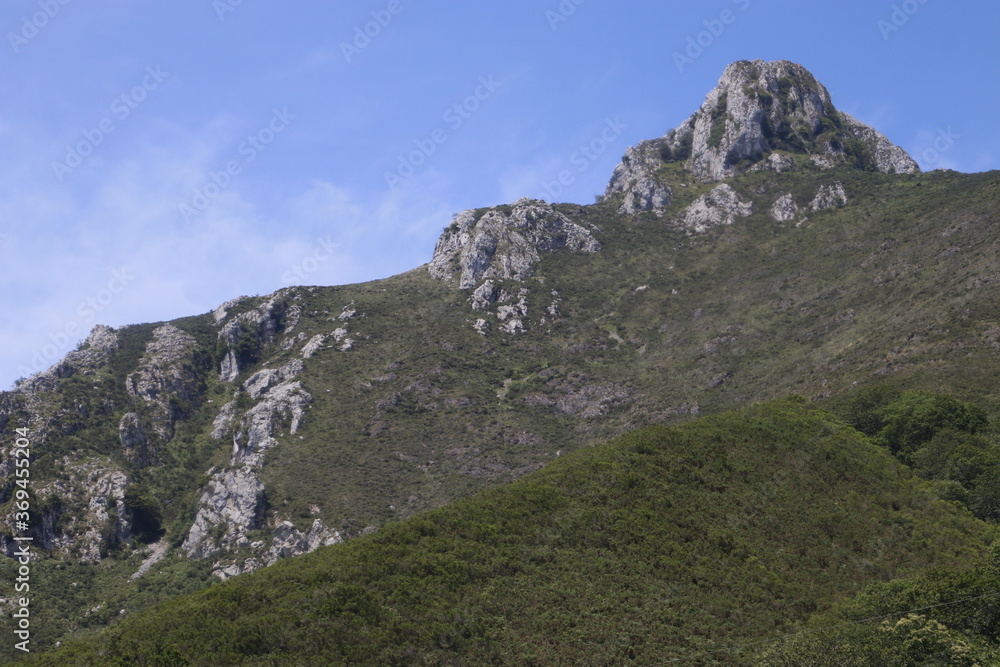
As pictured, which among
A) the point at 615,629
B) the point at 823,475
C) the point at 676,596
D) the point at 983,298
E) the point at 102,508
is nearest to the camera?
the point at 615,629

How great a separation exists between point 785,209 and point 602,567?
136m

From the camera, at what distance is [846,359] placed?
9369cm

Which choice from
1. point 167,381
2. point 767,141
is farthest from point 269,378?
point 767,141

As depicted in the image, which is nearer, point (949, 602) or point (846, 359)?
point (949, 602)

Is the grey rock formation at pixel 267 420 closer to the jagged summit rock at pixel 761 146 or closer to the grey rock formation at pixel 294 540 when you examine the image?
the grey rock formation at pixel 294 540

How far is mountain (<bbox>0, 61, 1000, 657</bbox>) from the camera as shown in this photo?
314 feet

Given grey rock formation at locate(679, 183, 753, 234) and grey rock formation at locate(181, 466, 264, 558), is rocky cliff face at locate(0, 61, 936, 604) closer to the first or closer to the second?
grey rock formation at locate(181, 466, 264, 558)

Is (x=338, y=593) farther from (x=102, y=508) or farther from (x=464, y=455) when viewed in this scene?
(x=102, y=508)

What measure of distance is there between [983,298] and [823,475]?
Answer: 43.9 metres

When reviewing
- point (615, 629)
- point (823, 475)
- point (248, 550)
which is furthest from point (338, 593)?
point (248, 550)

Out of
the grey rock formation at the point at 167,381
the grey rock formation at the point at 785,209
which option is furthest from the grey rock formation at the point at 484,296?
the grey rock formation at the point at 785,209

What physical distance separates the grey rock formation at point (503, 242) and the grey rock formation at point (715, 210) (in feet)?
77.4

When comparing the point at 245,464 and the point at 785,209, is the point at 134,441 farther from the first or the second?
the point at 785,209

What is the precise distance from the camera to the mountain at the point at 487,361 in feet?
314
